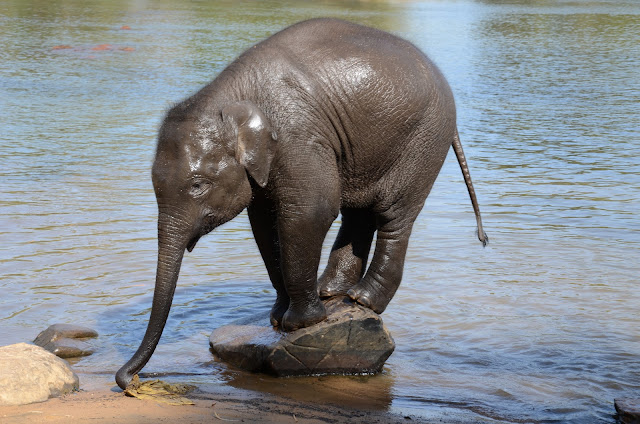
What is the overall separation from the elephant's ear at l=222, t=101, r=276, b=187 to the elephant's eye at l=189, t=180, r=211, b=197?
0.77 ft

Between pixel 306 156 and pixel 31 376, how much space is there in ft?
6.40

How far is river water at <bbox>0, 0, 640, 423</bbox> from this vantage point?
632cm

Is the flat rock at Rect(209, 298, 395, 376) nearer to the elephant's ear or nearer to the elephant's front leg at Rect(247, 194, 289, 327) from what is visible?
the elephant's front leg at Rect(247, 194, 289, 327)

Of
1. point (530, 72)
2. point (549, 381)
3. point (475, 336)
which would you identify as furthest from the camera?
point (530, 72)

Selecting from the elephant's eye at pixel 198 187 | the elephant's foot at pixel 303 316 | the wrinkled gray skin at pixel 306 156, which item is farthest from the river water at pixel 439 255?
the elephant's eye at pixel 198 187

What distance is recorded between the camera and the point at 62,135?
14906mm

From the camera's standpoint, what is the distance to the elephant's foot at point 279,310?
6.67 meters

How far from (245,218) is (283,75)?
528 centimetres

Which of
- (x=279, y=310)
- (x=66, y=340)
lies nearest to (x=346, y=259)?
(x=279, y=310)

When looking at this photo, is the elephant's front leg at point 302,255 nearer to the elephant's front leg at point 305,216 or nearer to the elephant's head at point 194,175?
the elephant's front leg at point 305,216

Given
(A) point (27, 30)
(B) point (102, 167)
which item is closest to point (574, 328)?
(B) point (102, 167)

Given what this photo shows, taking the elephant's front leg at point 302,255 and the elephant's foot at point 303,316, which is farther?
the elephant's foot at point 303,316

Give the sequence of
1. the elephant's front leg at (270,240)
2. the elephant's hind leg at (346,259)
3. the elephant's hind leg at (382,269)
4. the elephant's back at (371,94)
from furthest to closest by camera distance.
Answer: the elephant's hind leg at (346,259), the elephant's hind leg at (382,269), the elephant's front leg at (270,240), the elephant's back at (371,94)

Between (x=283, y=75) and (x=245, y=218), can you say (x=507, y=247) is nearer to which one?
(x=245, y=218)
